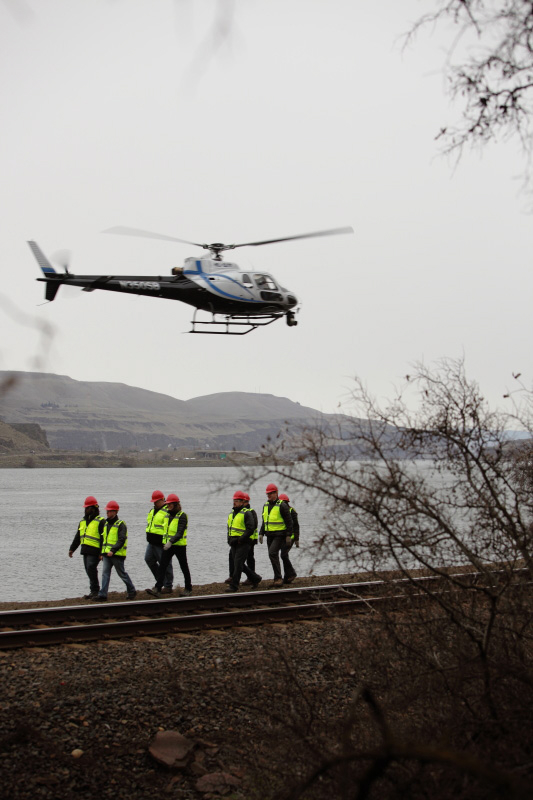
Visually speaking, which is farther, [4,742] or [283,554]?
[283,554]

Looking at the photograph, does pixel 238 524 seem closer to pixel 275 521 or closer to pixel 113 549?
pixel 275 521

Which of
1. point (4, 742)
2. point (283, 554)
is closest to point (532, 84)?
point (4, 742)

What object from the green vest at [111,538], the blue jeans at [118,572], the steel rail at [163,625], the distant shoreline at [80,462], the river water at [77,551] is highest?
the distant shoreline at [80,462]

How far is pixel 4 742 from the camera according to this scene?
6922 millimetres

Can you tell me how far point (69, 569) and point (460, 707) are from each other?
85.4ft

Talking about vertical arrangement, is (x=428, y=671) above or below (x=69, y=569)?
above

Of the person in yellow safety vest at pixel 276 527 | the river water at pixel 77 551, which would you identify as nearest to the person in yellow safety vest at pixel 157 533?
the river water at pixel 77 551

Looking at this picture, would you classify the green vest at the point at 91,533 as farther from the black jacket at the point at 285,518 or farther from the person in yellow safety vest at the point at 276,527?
the black jacket at the point at 285,518

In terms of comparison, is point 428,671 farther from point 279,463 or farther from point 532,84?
point 532,84

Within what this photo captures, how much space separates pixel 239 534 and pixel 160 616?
306 centimetres

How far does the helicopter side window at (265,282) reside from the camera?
17.5m

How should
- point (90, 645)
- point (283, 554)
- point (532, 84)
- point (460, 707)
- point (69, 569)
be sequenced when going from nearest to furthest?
point (532, 84) < point (460, 707) < point (90, 645) < point (283, 554) < point (69, 569)

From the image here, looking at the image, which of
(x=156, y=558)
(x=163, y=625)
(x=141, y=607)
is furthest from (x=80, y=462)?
(x=163, y=625)

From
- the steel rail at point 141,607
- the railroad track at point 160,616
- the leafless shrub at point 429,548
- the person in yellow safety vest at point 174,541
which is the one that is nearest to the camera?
the leafless shrub at point 429,548
